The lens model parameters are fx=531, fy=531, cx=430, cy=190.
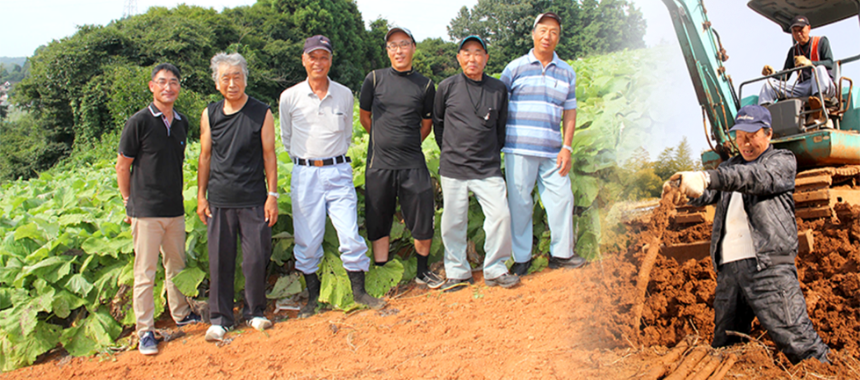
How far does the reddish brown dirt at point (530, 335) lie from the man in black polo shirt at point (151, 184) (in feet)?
1.41

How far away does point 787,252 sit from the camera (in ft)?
9.29

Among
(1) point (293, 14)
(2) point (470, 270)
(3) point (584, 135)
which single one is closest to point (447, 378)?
(2) point (470, 270)

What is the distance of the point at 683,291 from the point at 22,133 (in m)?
39.5

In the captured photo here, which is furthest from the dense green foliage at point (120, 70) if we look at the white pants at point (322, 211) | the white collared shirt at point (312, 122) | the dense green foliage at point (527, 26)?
the white pants at point (322, 211)

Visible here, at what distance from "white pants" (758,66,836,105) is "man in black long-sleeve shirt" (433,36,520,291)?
3.44 m

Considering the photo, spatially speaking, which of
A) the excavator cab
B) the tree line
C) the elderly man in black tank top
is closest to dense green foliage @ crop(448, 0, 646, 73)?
the tree line

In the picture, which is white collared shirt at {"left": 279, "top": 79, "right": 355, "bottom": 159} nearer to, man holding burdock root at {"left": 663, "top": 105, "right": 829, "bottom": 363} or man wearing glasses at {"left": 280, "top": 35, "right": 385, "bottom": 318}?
man wearing glasses at {"left": 280, "top": 35, "right": 385, "bottom": 318}

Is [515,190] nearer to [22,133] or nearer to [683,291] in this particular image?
[683,291]

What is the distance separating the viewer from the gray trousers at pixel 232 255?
12.3 ft

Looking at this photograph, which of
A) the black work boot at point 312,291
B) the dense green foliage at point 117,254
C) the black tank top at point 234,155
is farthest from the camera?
the black work boot at point 312,291

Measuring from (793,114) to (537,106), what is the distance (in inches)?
121

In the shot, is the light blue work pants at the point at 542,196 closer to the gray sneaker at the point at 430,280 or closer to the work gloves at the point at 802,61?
the gray sneaker at the point at 430,280

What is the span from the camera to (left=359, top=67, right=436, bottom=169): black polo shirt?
397 centimetres

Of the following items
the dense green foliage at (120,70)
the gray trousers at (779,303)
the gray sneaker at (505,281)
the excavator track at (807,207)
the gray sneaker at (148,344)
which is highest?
the dense green foliage at (120,70)
